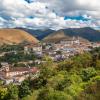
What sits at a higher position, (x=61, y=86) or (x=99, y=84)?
(x=99, y=84)

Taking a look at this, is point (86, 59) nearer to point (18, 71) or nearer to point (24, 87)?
point (24, 87)

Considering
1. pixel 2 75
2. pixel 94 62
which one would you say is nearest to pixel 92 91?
pixel 94 62

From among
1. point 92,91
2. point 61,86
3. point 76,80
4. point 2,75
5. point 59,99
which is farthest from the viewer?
point 2,75

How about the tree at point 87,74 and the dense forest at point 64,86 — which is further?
the tree at point 87,74

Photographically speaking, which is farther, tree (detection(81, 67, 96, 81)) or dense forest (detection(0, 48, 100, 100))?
tree (detection(81, 67, 96, 81))

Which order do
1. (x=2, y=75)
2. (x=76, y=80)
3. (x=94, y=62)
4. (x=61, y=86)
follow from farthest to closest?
1. (x=2, y=75)
2. (x=94, y=62)
3. (x=76, y=80)
4. (x=61, y=86)

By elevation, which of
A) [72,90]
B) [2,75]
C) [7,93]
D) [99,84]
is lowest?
[2,75]

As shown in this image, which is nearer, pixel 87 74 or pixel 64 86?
pixel 64 86

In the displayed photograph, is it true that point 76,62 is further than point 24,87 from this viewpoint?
Yes
